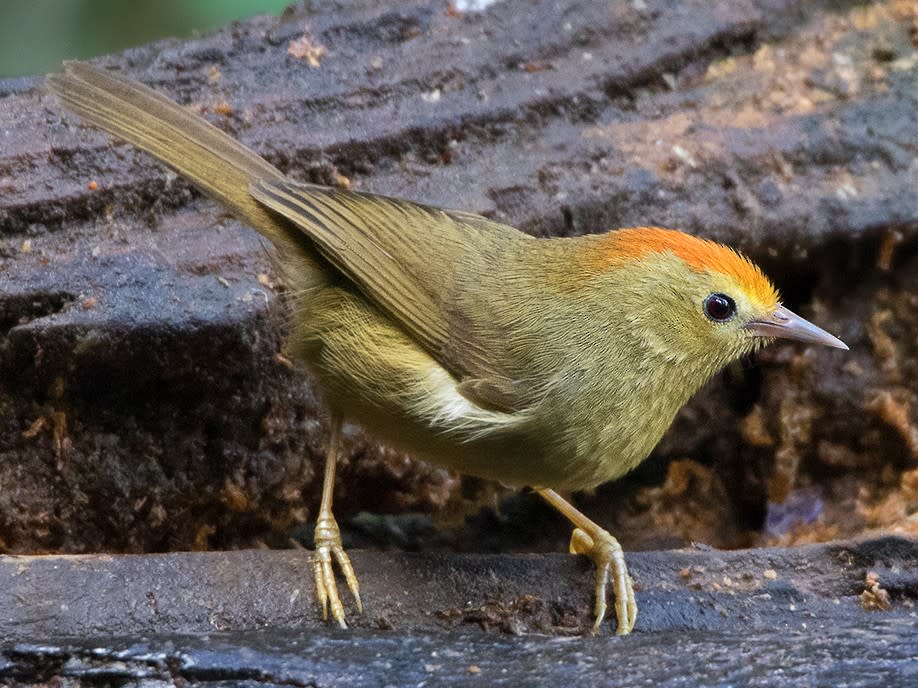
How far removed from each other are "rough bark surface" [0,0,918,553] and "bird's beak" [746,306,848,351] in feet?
2.35

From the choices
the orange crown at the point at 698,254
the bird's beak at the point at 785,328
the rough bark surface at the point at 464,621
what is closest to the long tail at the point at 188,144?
the orange crown at the point at 698,254

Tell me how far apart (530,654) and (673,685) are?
331 mm

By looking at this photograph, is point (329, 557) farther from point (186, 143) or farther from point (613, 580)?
point (186, 143)

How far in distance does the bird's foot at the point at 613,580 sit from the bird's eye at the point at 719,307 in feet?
2.30

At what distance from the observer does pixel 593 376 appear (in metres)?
3.19

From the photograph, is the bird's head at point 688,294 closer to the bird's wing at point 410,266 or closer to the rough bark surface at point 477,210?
the bird's wing at point 410,266

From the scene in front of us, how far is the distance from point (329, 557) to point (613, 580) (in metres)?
0.77

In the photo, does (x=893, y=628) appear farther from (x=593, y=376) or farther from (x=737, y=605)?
(x=593, y=376)

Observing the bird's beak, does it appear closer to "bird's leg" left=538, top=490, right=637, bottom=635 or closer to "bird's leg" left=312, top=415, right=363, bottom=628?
"bird's leg" left=538, top=490, right=637, bottom=635

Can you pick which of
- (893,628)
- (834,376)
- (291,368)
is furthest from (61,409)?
(834,376)

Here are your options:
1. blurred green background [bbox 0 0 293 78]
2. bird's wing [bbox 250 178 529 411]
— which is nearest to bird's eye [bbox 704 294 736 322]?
bird's wing [bbox 250 178 529 411]

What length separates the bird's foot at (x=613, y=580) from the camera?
3006 mm

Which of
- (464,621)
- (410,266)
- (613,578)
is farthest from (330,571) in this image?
(410,266)

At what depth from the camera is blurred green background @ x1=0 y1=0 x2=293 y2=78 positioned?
19.4ft
